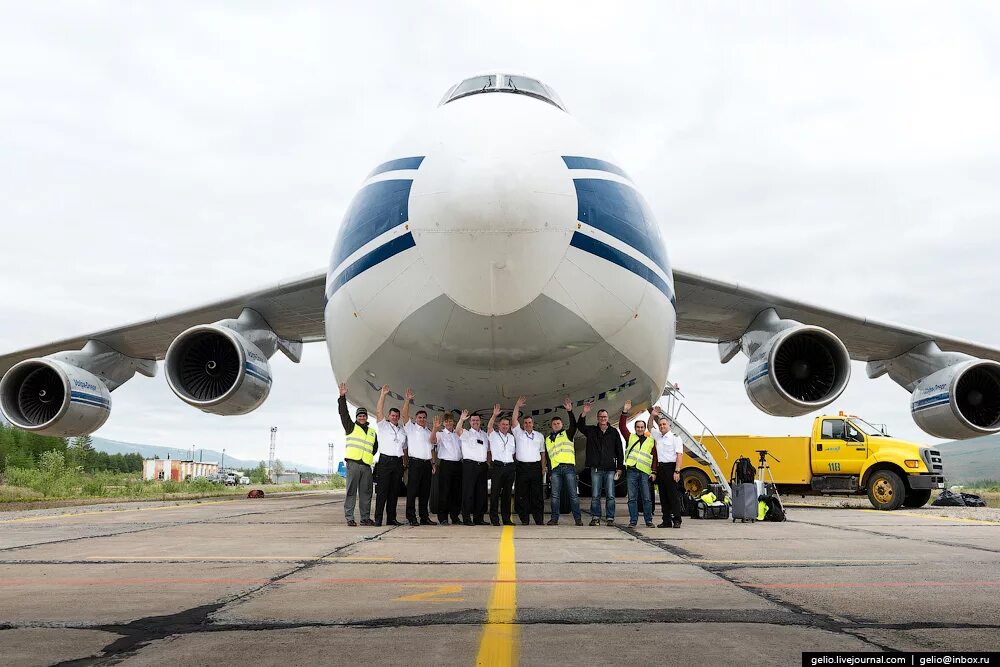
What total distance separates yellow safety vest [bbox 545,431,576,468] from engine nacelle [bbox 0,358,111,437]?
23.5ft

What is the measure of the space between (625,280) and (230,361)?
6033mm

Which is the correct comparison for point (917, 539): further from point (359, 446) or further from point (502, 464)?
point (359, 446)

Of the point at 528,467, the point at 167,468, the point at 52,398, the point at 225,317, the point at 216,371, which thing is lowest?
the point at 167,468

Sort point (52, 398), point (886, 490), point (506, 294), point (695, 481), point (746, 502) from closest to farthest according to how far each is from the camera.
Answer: point (506, 294) → point (746, 502) → point (52, 398) → point (886, 490) → point (695, 481)

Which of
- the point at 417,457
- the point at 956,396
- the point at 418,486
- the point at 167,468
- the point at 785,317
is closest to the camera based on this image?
the point at 417,457

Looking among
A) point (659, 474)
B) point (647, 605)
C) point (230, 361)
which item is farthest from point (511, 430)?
point (647, 605)

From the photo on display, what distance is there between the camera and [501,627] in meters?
2.89

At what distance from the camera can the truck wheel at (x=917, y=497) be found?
14164 millimetres

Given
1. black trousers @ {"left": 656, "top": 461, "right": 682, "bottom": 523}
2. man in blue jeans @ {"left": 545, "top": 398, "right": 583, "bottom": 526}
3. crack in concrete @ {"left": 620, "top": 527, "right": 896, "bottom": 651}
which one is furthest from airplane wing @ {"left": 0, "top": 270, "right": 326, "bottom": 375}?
crack in concrete @ {"left": 620, "top": 527, "right": 896, "bottom": 651}

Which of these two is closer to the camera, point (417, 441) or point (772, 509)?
point (417, 441)

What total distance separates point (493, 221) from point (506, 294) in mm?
627

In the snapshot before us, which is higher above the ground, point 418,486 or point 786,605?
point 418,486

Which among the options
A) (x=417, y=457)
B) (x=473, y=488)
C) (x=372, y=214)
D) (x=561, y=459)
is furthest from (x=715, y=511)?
(x=372, y=214)

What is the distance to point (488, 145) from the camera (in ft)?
20.6
